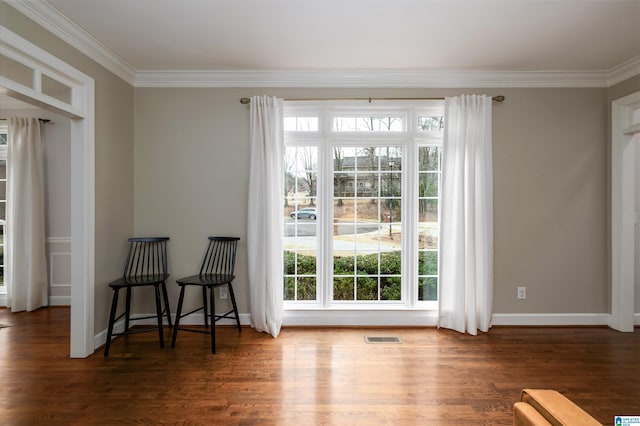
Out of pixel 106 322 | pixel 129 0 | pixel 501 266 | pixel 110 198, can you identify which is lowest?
pixel 106 322

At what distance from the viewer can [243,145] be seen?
368 cm

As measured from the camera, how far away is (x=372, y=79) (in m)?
3.61

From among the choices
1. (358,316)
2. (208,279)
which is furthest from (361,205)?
(208,279)

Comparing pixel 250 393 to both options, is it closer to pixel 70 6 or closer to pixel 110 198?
pixel 110 198

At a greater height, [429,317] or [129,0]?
[129,0]

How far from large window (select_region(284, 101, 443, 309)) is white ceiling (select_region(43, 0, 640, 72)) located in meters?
0.60

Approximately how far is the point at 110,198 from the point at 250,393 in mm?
2266

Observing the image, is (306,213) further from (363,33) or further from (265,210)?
(363,33)

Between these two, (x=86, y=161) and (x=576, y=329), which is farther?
(x=576, y=329)

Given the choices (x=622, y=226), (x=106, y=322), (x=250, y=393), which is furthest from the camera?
(x=622, y=226)

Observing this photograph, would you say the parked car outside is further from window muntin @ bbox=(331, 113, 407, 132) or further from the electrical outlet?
the electrical outlet

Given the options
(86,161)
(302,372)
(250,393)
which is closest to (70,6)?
(86,161)

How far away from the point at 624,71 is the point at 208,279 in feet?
15.4

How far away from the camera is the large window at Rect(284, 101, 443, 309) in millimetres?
3707
